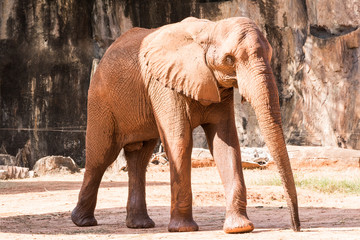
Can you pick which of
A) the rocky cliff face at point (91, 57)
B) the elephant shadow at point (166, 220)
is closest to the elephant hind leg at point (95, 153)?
the elephant shadow at point (166, 220)

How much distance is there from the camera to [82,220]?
7.38m

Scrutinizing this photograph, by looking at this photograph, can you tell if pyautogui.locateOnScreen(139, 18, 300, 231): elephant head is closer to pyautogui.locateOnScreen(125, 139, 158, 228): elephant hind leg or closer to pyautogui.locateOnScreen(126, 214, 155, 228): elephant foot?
pyautogui.locateOnScreen(125, 139, 158, 228): elephant hind leg

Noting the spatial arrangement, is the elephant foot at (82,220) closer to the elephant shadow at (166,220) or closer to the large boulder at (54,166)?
the elephant shadow at (166,220)

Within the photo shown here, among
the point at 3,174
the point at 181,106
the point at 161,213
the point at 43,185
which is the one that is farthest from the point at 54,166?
the point at 181,106

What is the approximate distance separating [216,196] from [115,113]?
11.2 feet

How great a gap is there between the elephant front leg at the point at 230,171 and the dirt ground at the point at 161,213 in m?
0.14

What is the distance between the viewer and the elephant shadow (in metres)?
6.54

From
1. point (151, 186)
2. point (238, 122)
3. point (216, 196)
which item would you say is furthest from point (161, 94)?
point (238, 122)

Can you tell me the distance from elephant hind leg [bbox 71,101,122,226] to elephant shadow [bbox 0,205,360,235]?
0.68ft

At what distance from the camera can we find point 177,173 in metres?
6.24

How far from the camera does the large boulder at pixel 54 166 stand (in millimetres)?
16266

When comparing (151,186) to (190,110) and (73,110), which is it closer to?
(190,110)

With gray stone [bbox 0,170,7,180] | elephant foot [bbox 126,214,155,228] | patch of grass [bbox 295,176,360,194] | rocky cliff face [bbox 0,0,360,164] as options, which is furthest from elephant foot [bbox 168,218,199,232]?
rocky cliff face [bbox 0,0,360,164]

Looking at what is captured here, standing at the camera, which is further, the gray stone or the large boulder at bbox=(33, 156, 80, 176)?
the large boulder at bbox=(33, 156, 80, 176)
